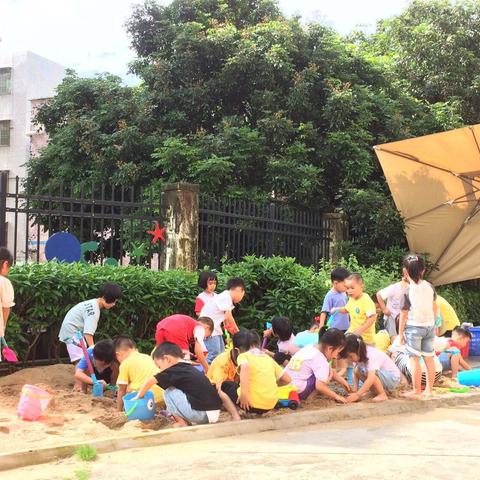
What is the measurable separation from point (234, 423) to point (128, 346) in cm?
137

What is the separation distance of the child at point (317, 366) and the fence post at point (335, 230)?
6.35 m

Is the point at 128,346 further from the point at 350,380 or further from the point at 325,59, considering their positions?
the point at 325,59

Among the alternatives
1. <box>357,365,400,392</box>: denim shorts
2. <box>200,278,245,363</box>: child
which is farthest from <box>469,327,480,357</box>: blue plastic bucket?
<box>200,278,245,363</box>: child

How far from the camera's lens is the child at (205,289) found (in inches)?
325

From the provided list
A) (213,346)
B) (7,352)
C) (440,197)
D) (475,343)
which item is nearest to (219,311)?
(213,346)

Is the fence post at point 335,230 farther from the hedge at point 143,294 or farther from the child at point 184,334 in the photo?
the child at point 184,334

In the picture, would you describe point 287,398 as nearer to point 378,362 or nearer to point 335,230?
point 378,362

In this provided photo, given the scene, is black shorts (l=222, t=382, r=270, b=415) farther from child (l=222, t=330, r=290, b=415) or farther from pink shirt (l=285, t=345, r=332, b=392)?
pink shirt (l=285, t=345, r=332, b=392)

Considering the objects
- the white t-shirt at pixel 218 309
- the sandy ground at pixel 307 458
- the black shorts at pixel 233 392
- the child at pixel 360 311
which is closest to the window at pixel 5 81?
the white t-shirt at pixel 218 309

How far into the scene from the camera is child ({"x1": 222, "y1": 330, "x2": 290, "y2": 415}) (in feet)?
20.2

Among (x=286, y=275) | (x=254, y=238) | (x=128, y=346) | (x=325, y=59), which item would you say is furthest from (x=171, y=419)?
(x=325, y=59)

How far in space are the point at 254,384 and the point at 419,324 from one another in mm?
A: 2253

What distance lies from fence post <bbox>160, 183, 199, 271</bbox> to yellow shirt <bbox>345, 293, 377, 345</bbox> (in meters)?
2.95

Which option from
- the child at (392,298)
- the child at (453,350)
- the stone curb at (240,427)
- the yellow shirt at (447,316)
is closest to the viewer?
the stone curb at (240,427)
